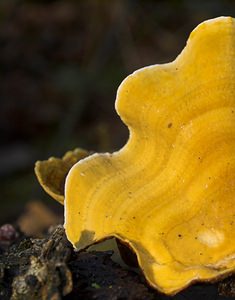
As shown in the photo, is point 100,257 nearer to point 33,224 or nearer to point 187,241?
point 187,241

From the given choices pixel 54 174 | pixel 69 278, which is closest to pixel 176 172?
pixel 69 278

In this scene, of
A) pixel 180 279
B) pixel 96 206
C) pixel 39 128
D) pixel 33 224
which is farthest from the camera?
pixel 39 128

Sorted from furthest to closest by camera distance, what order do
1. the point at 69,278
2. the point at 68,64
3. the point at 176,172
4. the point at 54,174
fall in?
the point at 68,64 < the point at 54,174 < the point at 176,172 < the point at 69,278

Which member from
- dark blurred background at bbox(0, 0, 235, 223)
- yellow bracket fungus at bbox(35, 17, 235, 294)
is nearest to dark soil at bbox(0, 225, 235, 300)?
yellow bracket fungus at bbox(35, 17, 235, 294)

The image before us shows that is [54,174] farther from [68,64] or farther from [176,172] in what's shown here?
[68,64]

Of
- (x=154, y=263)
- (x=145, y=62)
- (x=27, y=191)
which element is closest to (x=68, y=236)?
(x=154, y=263)

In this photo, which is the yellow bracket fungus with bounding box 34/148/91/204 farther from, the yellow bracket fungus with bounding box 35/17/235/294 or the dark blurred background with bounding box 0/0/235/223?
the dark blurred background with bounding box 0/0/235/223
